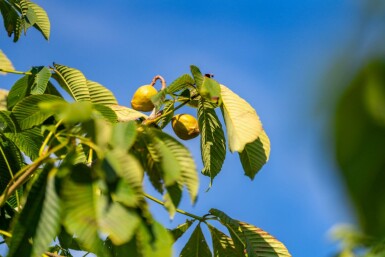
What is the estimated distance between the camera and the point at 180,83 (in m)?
1.90

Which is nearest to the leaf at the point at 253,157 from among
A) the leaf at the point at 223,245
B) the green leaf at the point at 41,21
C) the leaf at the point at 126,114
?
the leaf at the point at 223,245

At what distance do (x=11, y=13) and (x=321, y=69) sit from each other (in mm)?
2496

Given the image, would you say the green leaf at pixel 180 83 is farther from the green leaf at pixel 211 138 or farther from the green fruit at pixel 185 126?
the green fruit at pixel 185 126

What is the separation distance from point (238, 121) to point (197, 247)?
1.59ft

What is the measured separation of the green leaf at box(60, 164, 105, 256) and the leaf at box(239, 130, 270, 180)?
2.43 feet

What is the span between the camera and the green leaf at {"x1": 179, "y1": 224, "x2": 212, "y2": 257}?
1970 millimetres

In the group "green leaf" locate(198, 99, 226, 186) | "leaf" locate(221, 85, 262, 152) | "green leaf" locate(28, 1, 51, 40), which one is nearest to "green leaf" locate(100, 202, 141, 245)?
"leaf" locate(221, 85, 262, 152)

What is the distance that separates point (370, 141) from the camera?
187 millimetres

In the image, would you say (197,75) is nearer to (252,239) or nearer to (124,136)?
(252,239)

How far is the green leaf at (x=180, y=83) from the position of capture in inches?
73.4

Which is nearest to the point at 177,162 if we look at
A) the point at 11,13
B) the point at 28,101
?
the point at 28,101

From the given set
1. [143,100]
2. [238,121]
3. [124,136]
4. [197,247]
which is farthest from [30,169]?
[143,100]

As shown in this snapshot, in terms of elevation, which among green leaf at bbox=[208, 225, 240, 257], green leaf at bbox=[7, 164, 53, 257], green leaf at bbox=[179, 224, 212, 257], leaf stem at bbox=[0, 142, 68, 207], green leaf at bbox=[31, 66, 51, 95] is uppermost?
green leaf at bbox=[31, 66, 51, 95]

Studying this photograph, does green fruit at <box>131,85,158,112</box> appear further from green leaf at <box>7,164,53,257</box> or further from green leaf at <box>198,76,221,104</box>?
green leaf at <box>7,164,53,257</box>
